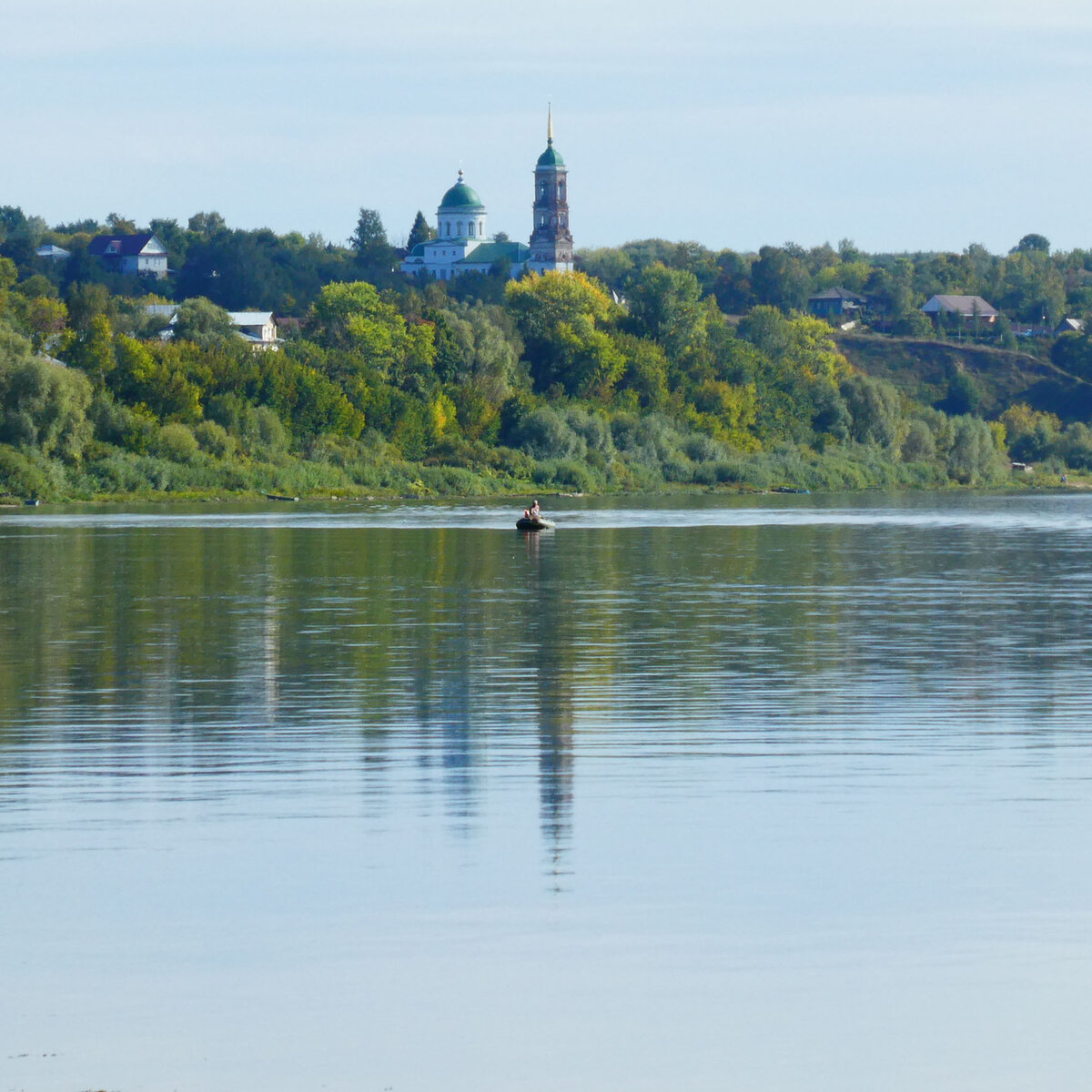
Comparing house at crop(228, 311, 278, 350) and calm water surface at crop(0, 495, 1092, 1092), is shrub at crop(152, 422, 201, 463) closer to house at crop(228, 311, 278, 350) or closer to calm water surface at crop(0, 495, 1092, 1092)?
house at crop(228, 311, 278, 350)

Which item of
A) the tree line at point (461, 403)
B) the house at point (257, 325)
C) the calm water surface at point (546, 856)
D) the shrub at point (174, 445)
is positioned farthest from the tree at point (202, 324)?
the calm water surface at point (546, 856)

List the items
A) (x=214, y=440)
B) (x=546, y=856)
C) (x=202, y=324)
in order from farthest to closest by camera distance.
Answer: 1. (x=202, y=324)
2. (x=214, y=440)
3. (x=546, y=856)

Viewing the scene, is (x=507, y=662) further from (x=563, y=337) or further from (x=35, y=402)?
(x=563, y=337)

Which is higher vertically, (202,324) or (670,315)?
(670,315)

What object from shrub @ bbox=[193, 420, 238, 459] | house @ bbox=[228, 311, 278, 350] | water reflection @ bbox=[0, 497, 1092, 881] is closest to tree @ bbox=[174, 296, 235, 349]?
shrub @ bbox=[193, 420, 238, 459]

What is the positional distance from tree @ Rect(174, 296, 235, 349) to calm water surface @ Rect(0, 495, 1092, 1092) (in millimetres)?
103111

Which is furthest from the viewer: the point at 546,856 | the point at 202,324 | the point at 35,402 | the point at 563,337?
the point at 563,337

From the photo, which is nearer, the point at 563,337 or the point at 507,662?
the point at 507,662

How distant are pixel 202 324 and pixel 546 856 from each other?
419ft

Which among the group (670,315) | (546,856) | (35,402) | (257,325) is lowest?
(546,856)

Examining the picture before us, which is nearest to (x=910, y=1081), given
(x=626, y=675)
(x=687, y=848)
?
(x=687, y=848)

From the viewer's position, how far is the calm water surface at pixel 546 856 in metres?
9.91

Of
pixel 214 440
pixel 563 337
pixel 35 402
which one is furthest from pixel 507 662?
pixel 563 337

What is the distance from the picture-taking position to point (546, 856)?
14.1 meters
